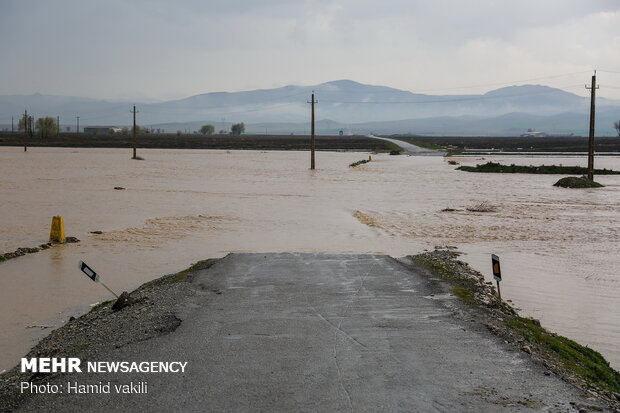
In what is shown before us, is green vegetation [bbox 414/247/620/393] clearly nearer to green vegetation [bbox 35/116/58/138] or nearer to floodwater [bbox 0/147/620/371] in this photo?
floodwater [bbox 0/147/620/371]

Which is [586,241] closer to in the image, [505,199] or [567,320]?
[567,320]

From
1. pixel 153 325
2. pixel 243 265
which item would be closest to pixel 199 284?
pixel 243 265

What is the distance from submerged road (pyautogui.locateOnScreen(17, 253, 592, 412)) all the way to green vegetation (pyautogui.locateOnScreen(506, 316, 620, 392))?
56 cm

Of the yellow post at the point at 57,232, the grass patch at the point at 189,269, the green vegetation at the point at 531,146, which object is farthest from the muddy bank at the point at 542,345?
the green vegetation at the point at 531,146

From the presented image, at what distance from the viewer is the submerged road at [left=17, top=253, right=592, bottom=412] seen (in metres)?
5.73

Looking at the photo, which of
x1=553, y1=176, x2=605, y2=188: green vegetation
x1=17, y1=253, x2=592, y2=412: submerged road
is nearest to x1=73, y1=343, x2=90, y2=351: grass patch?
x1=17, y1=253, x2=592, y2=412: submerged road

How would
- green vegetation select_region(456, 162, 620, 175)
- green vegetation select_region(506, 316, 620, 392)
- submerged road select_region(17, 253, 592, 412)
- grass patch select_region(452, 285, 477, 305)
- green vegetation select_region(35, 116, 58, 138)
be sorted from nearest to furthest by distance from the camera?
submerged road select_region(17, 253, 592, 412) → green vegetation select_region(506, 316, 620, 392) → grass patch select_region(452, 285, 477, 305) → green vegetation select_region(456, 162, 620, 175) → green vegetation select_region(35, 116, 58, 138)

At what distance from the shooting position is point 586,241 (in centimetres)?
1756

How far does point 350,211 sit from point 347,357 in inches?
681

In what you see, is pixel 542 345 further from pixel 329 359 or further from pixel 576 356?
pixel 329 359

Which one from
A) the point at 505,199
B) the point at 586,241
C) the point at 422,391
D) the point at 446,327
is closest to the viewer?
the point at 422,391

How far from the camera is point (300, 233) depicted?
18328 millimetres

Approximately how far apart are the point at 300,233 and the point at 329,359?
1160cm

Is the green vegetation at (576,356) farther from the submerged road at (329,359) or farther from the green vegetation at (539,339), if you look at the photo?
the submerged road at (329,359)
